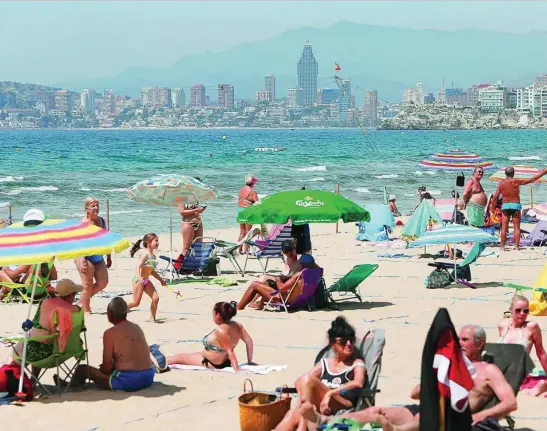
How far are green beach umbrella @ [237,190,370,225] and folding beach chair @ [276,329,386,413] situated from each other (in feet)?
15.9

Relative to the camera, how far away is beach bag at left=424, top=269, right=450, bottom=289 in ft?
40.2

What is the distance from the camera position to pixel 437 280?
40.3ft

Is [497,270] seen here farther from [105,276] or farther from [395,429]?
[395,429]

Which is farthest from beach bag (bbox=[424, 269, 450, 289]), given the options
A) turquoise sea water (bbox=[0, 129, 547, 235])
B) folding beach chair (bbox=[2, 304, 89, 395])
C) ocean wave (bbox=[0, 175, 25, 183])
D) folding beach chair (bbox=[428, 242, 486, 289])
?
ocean wave (bbox=[0, 175, 25, 183])

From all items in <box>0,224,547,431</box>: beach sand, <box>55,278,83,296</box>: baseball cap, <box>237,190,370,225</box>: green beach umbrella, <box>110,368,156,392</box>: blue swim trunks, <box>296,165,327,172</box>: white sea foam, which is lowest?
<box>296,165,327,172</box>: white sea foam

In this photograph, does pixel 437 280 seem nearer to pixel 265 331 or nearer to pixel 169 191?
pixel 265 331

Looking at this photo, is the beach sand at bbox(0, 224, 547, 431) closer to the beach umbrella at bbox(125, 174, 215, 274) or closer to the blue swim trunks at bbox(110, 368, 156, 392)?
the blue swim trunks at bbox(110, 368, 156, 392)

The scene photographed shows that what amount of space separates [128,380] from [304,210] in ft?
14.3

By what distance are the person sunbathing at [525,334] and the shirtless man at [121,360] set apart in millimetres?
2598

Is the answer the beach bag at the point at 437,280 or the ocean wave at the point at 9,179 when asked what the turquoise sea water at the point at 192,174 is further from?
the beach bag at the point at 437,280

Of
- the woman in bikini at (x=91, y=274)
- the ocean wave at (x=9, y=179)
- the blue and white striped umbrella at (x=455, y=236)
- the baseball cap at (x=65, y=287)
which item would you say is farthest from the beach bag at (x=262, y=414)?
the ocean wave at (x=9, y=179)

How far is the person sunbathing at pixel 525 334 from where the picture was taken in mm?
6848

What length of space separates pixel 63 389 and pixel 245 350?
1.92 m

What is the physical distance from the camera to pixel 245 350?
8859 mm
